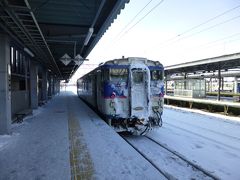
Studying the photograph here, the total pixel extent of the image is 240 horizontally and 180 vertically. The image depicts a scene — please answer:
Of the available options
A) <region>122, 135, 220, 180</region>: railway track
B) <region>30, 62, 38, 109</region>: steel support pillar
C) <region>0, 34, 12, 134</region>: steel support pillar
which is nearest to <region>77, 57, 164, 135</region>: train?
<region>122, 135, 220, 180</region>: railway track

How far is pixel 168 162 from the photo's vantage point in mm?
5902

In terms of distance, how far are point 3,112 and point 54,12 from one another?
3967 millimetres

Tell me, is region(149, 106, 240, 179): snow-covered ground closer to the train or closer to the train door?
the train

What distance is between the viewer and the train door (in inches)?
336

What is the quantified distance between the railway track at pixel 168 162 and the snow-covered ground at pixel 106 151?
5.4 inches

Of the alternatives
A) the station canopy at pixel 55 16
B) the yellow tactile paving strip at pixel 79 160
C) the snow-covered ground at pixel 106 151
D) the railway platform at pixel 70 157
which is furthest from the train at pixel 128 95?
the yellow tactile paving strip at pixel 79 160

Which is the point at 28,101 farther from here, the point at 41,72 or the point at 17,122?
the point at 41,72

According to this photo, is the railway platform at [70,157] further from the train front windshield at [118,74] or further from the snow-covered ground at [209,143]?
the train front windshield at [118,74]

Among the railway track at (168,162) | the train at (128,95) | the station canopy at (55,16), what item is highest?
the station canopy at (55,16)

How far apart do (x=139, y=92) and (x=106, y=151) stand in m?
3.55

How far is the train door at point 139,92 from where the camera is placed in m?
8.53

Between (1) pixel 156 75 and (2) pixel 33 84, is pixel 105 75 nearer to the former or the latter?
(1) pixel 156 75

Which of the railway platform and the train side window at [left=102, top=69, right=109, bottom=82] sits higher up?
the train side window at [left=102, top=69, right=109, bottom=82]

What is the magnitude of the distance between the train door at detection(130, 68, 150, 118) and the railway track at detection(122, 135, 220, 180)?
1.13 metres
